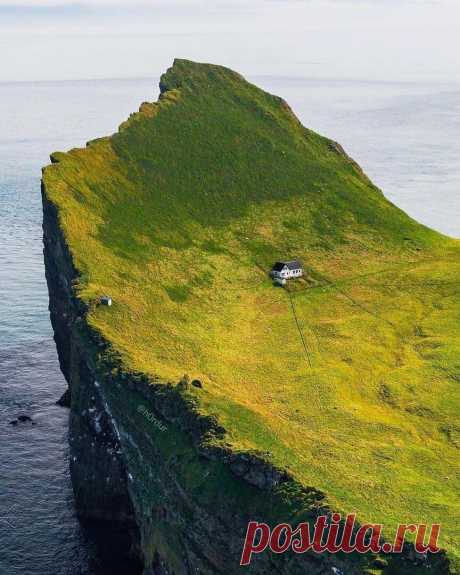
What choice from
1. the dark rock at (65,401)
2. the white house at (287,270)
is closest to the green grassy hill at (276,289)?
the white house at (287,270)

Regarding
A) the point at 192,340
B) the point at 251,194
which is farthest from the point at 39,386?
the point at 251,194

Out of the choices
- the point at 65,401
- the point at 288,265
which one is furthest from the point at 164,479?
the point at 288,265

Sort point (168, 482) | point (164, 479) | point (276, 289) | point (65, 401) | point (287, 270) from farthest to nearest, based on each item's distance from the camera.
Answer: point (287, 270), point (276, 289), point (65, 401), point (164, 479), point (168, 482)

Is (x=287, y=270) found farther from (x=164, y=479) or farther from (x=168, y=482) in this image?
(x=168, y=482)

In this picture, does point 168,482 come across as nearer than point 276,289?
Yes

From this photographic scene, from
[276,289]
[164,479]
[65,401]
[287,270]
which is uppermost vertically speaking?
[287,270]

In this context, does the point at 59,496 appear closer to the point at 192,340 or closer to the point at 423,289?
the point at 192,340

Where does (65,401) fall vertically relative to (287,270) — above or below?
below

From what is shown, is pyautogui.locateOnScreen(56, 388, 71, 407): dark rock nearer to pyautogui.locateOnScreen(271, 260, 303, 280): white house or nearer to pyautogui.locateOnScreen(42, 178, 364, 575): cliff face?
pyautogui.locateOnScreen(42, 178, 364, 575): cliff face
